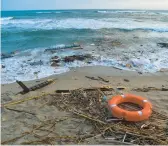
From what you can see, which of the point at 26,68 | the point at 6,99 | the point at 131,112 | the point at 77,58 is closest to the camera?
the point at 131,112

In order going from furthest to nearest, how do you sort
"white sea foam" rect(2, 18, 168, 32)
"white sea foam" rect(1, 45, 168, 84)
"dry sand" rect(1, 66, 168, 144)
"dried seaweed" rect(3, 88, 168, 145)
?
"white sea foam" rect(2, 18, 168, 32), "white sea foam" rect(1, 45, 168, 84), "dry sand" rect(1, 66, 168, 144), "dried seaweed" rect(3, 88, 168, 145)

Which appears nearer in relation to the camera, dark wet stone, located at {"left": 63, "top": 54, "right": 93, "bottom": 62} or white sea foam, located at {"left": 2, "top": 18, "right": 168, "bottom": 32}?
dark wet stone, located at {"left": 63, "top": 54, "right": 93, "bottom": 62}

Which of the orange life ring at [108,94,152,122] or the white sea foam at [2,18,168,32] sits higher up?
the white sea foam at [2,18,168,32]

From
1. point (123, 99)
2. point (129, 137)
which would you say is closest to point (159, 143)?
point (129, 137)

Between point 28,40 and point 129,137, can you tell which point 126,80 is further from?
point 28,40

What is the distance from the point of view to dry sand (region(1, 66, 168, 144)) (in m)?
4.36

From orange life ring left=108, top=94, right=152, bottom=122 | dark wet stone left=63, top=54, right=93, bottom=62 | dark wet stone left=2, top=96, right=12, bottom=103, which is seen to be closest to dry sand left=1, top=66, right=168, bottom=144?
dark wet stone left=2, top=96, right=12, bottom=103

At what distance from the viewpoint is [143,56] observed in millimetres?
10375

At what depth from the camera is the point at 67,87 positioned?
655cm

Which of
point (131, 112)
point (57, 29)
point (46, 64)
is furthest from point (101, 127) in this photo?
point (57, 29)

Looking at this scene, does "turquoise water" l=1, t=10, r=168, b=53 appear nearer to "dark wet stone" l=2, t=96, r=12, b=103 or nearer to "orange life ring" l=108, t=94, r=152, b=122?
"dark wet stone" l=2, t=96, r=12, b=103

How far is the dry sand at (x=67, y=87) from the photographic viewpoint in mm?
4359

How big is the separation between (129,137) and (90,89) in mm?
2146

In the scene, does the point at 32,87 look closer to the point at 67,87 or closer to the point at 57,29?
the point at 67,87
